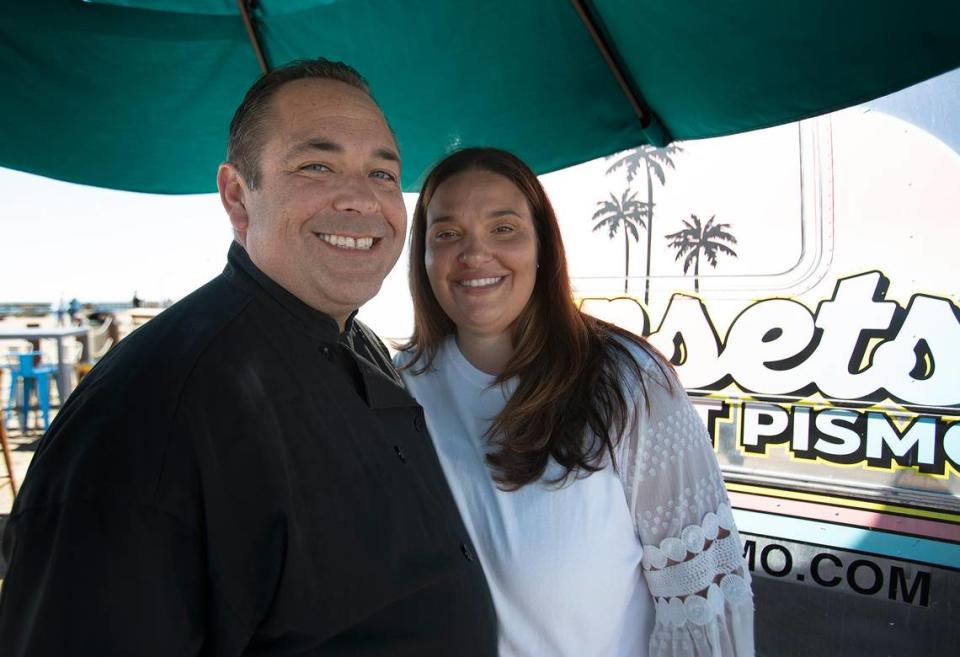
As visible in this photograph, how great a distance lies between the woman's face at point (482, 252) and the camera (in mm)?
1692

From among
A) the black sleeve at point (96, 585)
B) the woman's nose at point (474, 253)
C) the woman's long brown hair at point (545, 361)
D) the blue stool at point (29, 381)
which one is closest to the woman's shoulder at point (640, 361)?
the woman's long brown hair at point (545, 361)

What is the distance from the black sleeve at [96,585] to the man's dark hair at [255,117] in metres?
0.73

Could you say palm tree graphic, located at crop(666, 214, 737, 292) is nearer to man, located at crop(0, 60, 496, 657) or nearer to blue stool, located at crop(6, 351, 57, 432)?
man, located at crop(0, 60, 496, 657)

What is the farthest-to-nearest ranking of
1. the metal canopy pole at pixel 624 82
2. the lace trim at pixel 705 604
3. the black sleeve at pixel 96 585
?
the metal canopy pole at pixel 624 82, the lace trim at pixel 705 604, the black sleeve at pixel 96 585

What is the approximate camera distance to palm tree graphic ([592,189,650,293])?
362 centimetres

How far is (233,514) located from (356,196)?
0.68 m

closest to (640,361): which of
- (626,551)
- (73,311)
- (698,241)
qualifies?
(626,551)

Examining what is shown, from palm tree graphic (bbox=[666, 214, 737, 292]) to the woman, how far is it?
1908 millimetres

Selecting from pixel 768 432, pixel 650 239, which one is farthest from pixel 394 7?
pixel 768 432

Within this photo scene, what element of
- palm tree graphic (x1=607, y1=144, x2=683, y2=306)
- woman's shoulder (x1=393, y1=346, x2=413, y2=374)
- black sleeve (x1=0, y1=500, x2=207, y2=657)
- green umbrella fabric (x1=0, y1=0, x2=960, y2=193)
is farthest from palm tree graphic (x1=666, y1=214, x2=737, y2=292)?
black sleeve (x1=0, y1=500, x2=207, y2=657)

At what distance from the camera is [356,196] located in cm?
133

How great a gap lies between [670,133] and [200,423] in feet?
5.88

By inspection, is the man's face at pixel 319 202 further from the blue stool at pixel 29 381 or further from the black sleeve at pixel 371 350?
the blue stool at pixel 29 381

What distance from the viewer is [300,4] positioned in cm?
210
